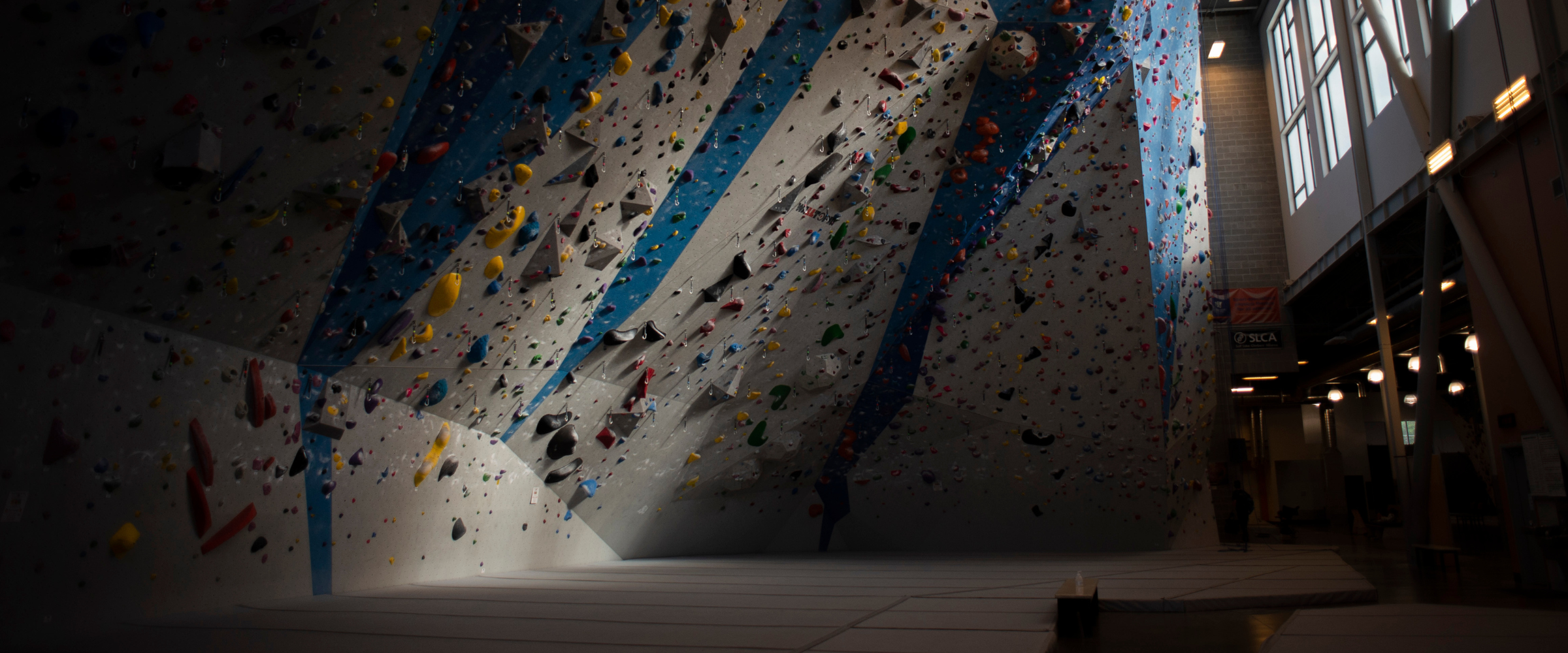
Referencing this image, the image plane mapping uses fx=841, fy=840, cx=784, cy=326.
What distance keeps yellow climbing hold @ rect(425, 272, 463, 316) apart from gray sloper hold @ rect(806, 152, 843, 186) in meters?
1.86

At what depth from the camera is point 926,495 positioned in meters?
6.83

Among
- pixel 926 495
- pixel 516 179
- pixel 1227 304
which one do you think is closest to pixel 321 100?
pixel 516 179

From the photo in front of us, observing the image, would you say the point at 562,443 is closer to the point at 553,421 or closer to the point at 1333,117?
the point at 553,421

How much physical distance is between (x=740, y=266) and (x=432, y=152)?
1840 mm

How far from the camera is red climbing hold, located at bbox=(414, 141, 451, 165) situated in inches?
109

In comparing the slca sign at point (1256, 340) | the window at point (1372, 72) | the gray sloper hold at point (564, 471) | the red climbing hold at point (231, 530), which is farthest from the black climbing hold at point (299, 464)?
the slca sign at point (1256, 340)

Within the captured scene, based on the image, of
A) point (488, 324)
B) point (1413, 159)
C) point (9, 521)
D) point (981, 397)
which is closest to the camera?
point (9, 521)

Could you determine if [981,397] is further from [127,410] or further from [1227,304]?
[1227,304]

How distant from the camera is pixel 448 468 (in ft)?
12.4

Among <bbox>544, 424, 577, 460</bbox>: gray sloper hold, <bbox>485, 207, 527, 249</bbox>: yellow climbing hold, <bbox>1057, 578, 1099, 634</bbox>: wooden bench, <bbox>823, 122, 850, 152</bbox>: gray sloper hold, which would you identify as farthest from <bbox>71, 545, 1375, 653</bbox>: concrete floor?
<bbox>823, 122, 850, 152</bbox>: gray sloper hold

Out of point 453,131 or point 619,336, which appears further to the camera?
point 619,336

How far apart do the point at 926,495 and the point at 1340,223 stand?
7.03 meters

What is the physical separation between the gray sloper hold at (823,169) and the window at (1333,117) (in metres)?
8.87

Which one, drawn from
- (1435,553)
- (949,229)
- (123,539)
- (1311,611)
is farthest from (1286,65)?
(123,539)
